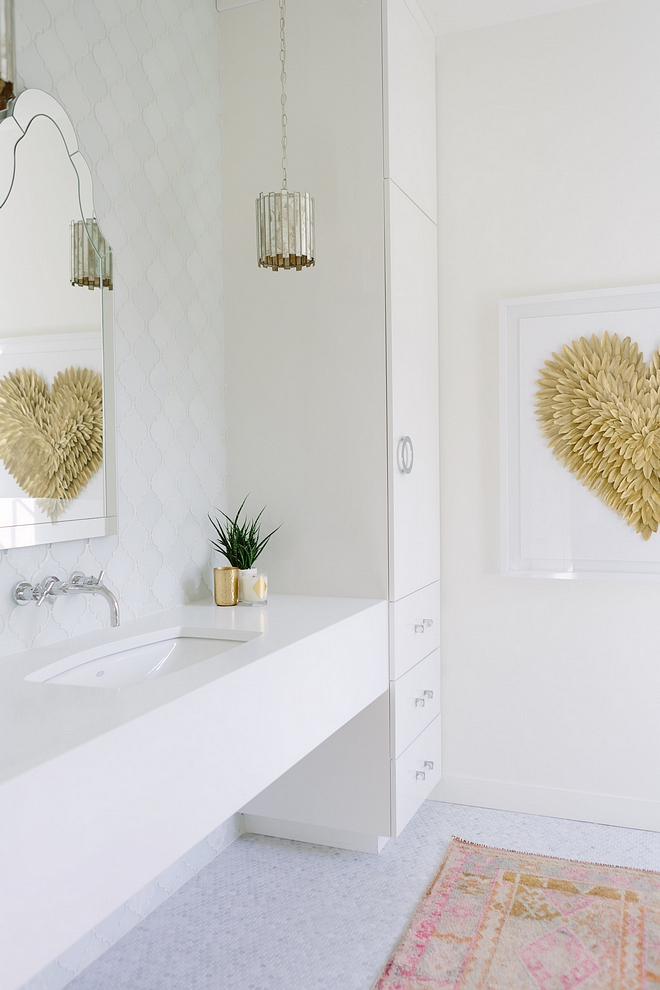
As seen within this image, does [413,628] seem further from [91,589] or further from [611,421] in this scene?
[91,589]

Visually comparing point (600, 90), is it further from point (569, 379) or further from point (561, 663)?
point (561, 663)

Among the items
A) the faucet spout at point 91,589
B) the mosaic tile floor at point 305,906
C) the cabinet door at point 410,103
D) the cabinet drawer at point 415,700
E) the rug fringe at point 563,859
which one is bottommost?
the mosaic tile floor at point 305,906

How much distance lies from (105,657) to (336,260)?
1.30 m

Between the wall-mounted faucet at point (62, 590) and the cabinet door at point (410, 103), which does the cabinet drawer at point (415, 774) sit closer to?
the wall-mounted faucet at point (62, 590)

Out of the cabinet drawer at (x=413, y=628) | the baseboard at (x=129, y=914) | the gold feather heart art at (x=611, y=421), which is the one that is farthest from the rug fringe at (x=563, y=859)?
the gold feather heart art at (x=611, y=421)

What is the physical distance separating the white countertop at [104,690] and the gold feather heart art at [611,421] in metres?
0.92

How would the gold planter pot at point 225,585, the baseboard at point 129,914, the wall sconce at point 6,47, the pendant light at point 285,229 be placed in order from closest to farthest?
the wall sconce at point 6,47, the baseboard at point 129,914, the pendant light at point 285,229, the gold planter pot at point 225,585

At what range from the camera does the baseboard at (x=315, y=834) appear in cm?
237

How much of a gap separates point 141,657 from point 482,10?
89.2 inches

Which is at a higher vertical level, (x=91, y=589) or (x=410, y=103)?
(x=410, y=103)

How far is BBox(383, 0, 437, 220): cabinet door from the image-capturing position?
88.4 inches

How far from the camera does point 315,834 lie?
8.00 feet

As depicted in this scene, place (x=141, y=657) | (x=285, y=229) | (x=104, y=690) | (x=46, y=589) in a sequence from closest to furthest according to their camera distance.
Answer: (x=104, y=690), (x=46, y=589), (x=141, y=657), (x=285, y=229)

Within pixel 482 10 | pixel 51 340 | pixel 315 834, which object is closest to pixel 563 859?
pixel 315 834
